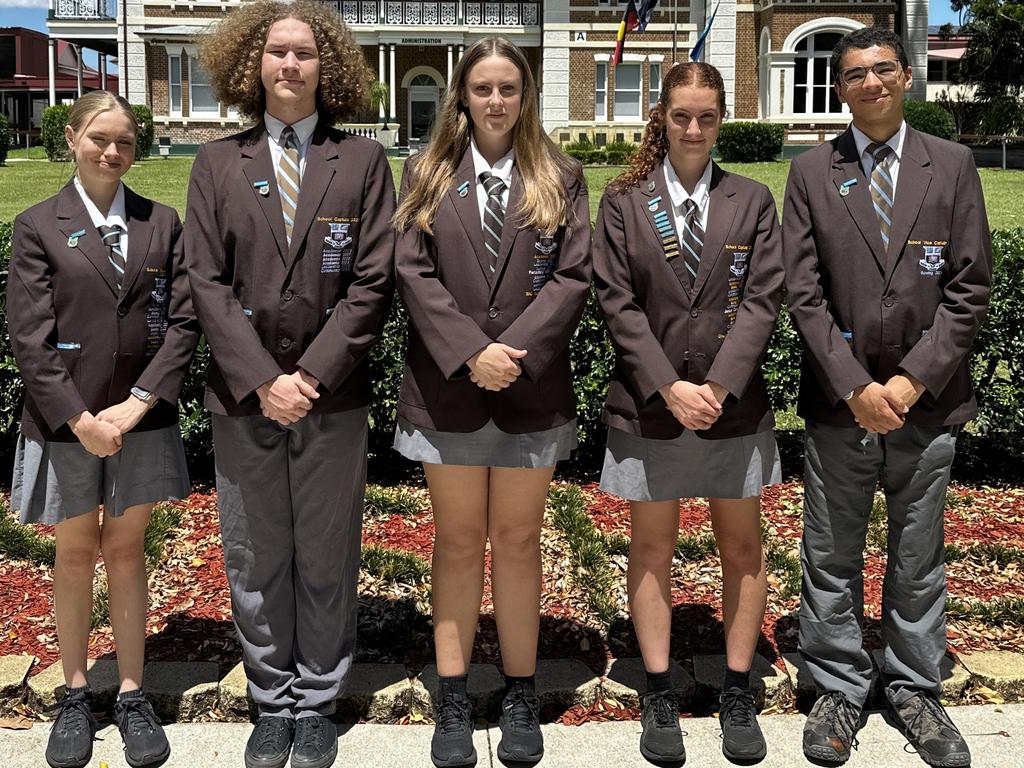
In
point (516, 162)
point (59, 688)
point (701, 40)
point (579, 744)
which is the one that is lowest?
point (579, 744)

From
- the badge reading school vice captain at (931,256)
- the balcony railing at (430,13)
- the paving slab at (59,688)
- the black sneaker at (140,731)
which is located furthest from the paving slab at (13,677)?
the balcony railing at (430,13)

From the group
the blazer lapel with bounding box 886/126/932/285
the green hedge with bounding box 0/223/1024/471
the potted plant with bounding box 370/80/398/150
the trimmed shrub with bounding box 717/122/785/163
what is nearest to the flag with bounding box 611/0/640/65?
the trimmed shrub with bounding box 717/122/785/163

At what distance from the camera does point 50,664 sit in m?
4.41

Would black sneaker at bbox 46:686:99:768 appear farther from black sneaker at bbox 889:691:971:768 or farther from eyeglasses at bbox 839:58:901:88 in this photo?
eyeglasses at bbox 839:58:901:88

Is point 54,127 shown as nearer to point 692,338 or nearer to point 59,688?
point 59,688

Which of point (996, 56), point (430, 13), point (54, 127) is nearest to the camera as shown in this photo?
point (54, 127)

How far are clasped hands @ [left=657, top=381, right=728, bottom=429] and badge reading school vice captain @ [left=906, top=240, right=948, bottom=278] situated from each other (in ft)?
2.69

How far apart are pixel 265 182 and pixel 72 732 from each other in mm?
1998

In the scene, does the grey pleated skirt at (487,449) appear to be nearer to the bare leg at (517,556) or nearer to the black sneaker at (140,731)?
the bare leg at (517,556)

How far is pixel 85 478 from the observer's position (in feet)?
12.5

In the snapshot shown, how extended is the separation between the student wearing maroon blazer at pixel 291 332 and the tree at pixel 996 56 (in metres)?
32.6

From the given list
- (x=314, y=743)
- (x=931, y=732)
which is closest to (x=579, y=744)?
(x=314, y=743)

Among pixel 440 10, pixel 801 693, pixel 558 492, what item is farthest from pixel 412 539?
pixel 440 10

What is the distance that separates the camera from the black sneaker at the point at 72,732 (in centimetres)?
372
